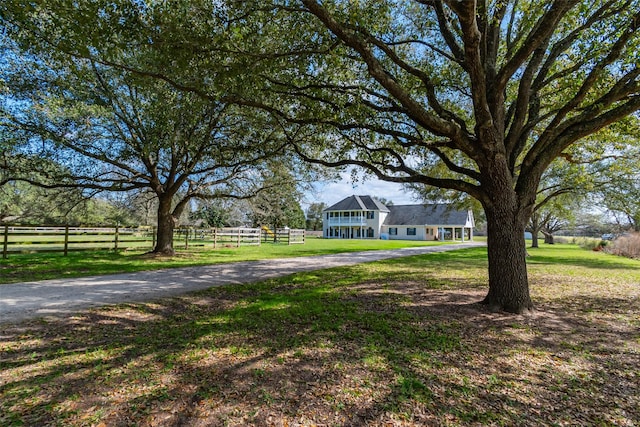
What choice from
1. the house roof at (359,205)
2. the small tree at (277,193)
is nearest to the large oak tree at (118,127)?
the small tree at (277,193)

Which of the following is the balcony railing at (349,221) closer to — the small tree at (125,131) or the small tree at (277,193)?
the small tree at (277,193)

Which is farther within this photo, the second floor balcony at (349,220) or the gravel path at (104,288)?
the second floor balcony at (349,220)

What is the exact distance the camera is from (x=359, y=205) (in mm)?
51562

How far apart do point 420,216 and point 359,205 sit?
962cm

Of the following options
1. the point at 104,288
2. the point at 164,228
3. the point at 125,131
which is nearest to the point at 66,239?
the point at 164,228

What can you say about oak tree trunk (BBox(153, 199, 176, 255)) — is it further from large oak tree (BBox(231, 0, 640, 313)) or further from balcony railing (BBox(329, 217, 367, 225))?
balcony railing (BBox(329, 217, 367, 225))

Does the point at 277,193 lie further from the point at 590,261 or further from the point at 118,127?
the point at 590,261

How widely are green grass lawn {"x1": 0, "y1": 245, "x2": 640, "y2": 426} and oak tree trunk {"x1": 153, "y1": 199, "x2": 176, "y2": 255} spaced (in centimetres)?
1023

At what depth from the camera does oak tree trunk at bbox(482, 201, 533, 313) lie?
19.5 feet

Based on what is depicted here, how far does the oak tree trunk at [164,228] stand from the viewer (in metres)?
15.7

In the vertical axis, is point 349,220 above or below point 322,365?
above

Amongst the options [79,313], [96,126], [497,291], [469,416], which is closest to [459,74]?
[497,291]

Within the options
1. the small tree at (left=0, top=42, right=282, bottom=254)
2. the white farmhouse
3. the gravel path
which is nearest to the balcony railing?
the white farmhouse

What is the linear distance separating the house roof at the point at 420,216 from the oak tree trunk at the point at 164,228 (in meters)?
36.8
